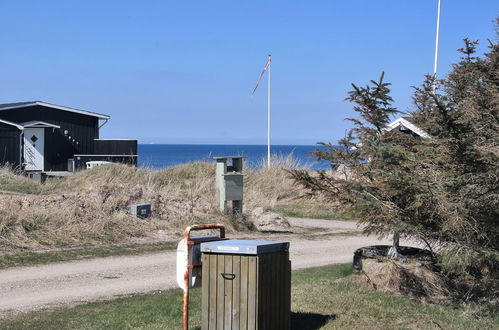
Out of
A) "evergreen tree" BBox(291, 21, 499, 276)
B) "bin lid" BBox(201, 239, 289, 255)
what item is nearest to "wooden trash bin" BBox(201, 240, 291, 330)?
"bin lid" BBox(201, 239, 289, 255)

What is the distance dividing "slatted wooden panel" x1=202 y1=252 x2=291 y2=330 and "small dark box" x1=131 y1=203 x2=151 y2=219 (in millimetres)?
9618

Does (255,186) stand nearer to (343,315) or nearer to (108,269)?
(108,269)

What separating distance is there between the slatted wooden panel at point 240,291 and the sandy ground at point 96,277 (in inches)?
A: 125

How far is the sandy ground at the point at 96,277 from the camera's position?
30.2ft

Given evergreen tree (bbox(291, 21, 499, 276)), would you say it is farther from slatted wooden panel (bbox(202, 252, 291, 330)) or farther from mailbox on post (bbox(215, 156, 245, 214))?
mailbox on post (bbox(215, 156, 245, 214))

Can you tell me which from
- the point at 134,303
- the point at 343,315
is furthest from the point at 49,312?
the point at 343,315

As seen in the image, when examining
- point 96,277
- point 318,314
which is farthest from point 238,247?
point 96,277

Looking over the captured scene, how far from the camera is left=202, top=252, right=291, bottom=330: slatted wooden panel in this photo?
20.9 ft

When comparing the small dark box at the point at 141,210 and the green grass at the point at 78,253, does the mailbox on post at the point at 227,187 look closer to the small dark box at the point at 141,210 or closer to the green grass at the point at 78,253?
the small dark box at the point at 141,210

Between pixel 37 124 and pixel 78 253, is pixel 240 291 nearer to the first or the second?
pixel 78 253

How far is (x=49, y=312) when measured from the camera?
8359mm

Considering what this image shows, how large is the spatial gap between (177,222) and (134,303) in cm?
773

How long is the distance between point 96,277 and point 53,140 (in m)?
28.8

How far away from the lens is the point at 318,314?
25.5 feet
